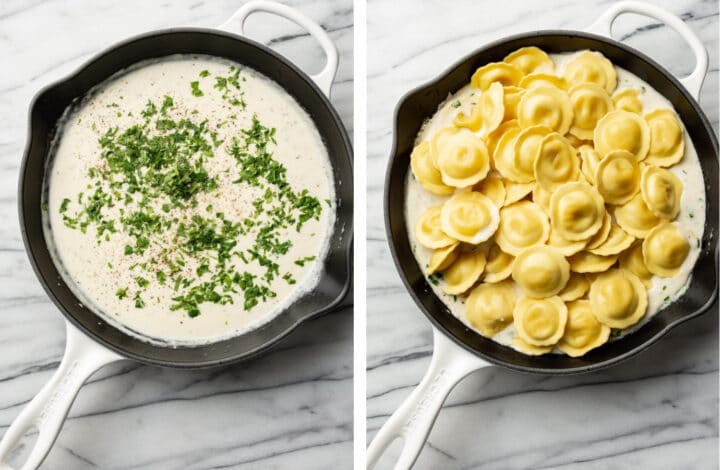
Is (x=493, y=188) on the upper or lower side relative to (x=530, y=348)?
upper

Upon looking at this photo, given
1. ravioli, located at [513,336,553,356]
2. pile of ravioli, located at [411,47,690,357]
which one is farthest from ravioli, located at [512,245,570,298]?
ravioli, located at [513,336,553,356]

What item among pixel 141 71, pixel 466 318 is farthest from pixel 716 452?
pixel 141 71

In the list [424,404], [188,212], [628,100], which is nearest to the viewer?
[424,404]

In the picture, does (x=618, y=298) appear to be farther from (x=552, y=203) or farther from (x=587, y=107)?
(x=587, y=107)

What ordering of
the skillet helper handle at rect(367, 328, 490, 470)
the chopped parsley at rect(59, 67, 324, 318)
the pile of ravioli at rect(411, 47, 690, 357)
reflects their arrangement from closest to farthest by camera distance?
the skillet helper handle at rect(367, 328, 490, 470) < the pile of ravioli at rect(411, 47, 690, 357) < the chopped parsley at rect(59, 67, 324, 318)

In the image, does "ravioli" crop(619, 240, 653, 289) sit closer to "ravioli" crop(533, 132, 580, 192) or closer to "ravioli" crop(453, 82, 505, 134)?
"ravioli" crop(533, 132, 580, 192)

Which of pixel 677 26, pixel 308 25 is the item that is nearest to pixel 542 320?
pixel 677 26

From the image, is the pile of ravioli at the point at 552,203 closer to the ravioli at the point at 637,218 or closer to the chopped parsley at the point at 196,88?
the ravioli at the point at 637,218
